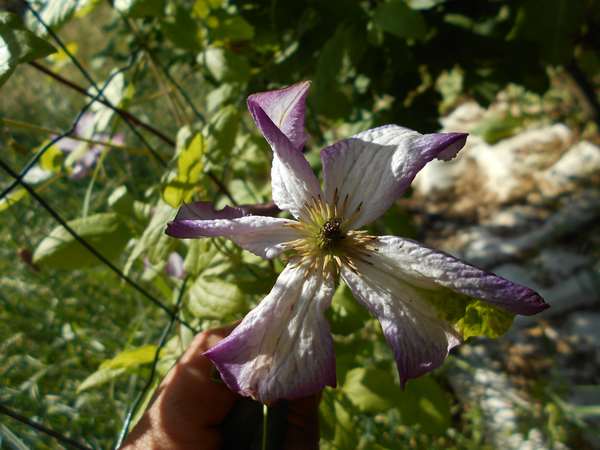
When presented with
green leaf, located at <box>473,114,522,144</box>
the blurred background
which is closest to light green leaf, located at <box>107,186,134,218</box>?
the blurred background

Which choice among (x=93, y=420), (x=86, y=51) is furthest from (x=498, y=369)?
(x=86, y=51)

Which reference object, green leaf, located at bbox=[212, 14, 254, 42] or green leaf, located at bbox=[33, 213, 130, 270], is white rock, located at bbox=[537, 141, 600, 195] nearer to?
green leaf, located at bbox=[212, 14, 254, 42]

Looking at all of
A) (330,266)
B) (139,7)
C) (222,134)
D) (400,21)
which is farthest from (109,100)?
(330,266)

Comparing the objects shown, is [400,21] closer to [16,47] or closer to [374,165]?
[374,165]

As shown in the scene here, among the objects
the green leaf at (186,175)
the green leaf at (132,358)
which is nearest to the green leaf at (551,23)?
the green leaf at (186,175)

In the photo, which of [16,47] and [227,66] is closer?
[16,47]
